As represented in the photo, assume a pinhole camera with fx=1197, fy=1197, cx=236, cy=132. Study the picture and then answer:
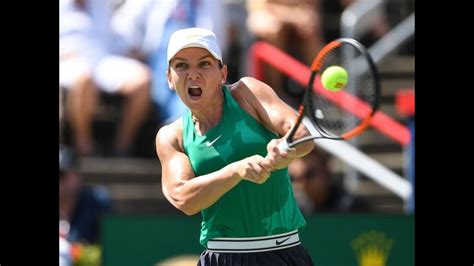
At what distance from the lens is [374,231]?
847 cm

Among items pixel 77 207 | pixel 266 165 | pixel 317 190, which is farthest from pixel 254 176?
pixel 317 190

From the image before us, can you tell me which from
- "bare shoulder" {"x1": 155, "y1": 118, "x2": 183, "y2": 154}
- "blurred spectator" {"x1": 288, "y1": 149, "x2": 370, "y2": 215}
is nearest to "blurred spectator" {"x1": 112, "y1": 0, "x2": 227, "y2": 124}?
"blurred spectator" {"x1": 288, "y1": 149, "x2": 370, "y2": 215}

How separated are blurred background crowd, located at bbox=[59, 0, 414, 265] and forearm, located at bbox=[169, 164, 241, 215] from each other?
11.4 ft

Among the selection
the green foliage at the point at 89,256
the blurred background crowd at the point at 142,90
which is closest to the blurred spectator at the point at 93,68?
the blurred background crowd at the point at 142,90

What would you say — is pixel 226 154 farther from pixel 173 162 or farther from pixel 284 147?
pixel 284 147

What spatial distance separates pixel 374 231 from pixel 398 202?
171 cm

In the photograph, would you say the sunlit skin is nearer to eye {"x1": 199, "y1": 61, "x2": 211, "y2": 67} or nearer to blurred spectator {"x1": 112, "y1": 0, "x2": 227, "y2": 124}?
eye {"x1": 199, "y1": 61, "x2": 211, "y2": 67}

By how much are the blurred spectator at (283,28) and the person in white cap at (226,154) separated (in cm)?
421

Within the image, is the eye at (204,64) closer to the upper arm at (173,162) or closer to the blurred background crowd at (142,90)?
the upper arm at (173,162)

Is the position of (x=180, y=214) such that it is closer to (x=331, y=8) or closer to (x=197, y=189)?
(x=331, y=8)

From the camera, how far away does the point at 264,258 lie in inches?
215

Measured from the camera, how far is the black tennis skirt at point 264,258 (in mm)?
5453
